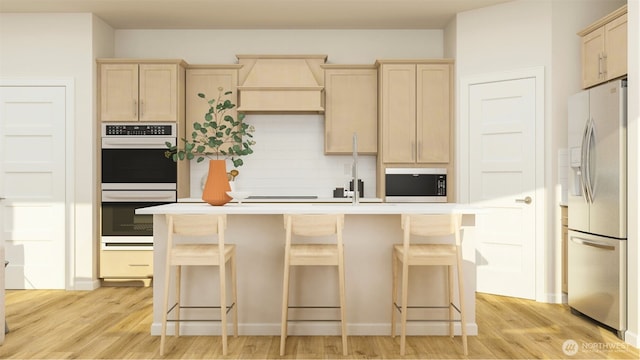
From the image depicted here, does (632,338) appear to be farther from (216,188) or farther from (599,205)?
(216,188)

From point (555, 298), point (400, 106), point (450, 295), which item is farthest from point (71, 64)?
point (555, 298)

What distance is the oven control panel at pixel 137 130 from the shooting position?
17.5 feet

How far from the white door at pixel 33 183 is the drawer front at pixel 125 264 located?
42cm

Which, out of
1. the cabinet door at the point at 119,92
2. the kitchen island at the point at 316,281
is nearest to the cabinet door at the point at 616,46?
the kitchen island at the point at 316,281

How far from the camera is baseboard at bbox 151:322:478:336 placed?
11.8 ft

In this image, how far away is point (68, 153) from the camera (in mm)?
5258

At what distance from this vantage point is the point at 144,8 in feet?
17.0

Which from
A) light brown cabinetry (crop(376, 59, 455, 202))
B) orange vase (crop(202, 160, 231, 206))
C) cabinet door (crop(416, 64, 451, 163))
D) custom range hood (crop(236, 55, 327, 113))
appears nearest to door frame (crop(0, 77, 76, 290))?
custom range hood (crop(236, 55, 327, 113))

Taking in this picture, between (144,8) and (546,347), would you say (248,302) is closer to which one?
(546,347)

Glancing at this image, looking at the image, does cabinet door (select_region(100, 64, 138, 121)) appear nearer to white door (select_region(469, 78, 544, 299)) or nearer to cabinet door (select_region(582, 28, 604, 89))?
white door (select_region(469, 78, 544, 299))

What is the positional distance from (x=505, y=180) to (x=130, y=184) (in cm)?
386

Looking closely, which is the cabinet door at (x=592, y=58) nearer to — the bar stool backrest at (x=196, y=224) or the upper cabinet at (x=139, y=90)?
the bar stool backrest at (x=196, y=224)

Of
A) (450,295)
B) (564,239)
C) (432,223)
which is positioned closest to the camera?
(432,223)

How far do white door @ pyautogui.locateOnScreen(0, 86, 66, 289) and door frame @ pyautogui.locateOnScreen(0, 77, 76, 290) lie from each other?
4 centimetres
